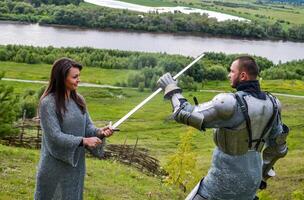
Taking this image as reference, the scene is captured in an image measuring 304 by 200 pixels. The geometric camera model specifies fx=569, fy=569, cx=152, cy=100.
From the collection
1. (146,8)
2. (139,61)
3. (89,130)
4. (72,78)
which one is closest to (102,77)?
(139,61)

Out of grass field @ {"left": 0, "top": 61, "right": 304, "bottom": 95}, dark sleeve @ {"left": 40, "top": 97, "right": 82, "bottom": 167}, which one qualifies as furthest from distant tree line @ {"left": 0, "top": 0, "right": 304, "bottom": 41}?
dark sleeve @ {"left": 40, "top": 97, "right": 82, "bottom": 167}

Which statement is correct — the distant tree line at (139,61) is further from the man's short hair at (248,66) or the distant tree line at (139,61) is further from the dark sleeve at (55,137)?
the man's short hair at (248,66)

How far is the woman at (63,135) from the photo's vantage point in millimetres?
6215

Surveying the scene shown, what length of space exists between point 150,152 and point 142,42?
287 feet

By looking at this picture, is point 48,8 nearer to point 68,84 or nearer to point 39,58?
point 39,58

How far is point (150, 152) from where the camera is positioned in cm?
→ 4097

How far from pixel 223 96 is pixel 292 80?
334ft

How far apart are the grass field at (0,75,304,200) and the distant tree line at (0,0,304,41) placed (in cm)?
5671

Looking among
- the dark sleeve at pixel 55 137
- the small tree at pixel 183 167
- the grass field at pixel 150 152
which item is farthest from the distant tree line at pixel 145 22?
the dark sleeve at pixel 55 137

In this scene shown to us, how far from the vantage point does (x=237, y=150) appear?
5.80 meters

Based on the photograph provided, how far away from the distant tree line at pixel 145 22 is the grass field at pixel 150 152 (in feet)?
186

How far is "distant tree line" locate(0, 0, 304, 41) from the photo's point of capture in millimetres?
141125

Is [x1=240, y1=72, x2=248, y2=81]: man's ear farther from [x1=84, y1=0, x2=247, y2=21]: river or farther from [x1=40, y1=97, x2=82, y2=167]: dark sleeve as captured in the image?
[x1=84, y1=0, x2=247, y2=21]: river

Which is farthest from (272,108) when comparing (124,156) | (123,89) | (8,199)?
(123,89)
